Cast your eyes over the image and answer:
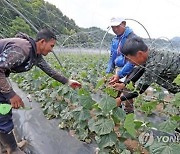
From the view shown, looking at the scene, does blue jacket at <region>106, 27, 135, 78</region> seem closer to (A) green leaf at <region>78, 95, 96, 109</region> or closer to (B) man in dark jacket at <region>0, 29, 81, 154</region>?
(A) green leaf at <region>78, 95, 96, 109</region>

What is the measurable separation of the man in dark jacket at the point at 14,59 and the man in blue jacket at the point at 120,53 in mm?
907

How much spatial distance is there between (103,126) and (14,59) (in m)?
1.00

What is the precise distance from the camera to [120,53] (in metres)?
3.96

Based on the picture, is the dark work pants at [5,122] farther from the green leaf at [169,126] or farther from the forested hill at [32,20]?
the forested hill at [32,20]

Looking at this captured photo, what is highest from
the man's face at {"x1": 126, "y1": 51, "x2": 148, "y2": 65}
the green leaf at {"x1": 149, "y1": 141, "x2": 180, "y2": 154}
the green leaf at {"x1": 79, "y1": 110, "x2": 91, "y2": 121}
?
the man's face at {"x1": 126, "y1": 51, "x2": 148, "y2": 65}

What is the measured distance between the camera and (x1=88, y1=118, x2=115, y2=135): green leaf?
98.7 inches

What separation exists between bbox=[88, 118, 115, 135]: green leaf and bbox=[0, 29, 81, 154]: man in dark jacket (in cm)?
80

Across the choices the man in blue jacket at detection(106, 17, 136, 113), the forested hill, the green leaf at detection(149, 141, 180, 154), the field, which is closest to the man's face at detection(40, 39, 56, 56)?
the field

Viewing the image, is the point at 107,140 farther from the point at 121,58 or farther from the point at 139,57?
the point at 121,58

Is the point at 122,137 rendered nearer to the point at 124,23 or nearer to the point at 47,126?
the point at 47,126

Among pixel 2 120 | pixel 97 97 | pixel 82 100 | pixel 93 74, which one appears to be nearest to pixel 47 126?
pixel 2 120

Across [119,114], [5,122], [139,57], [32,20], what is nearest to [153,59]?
[139,57]

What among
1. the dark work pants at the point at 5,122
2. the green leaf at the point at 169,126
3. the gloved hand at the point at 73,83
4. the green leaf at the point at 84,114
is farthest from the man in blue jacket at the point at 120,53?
the green leaf at the point at 169,126

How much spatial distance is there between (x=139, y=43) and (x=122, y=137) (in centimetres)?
84
